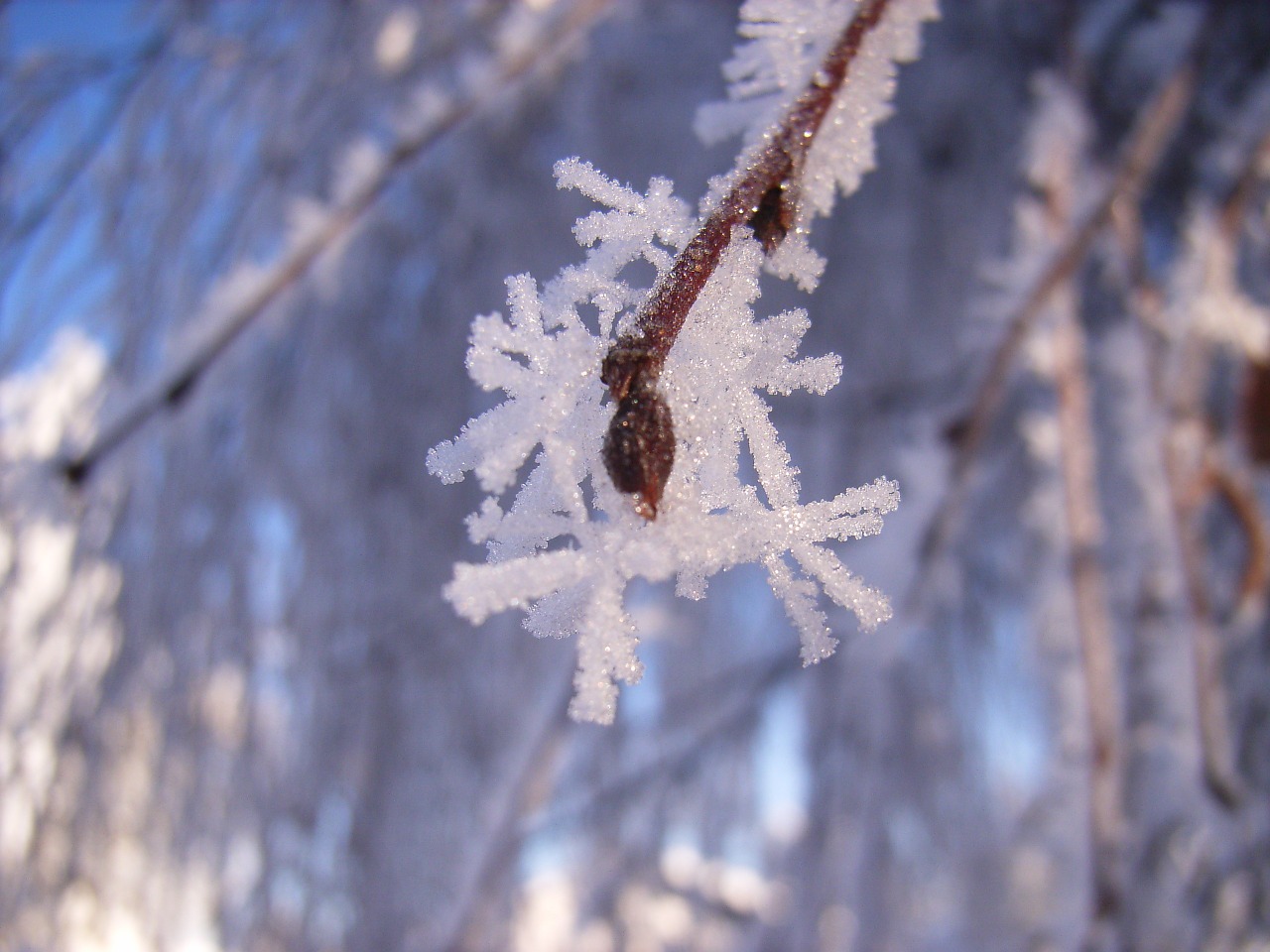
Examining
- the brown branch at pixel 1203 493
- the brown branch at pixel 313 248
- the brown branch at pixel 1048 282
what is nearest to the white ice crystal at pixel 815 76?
the brown branch at pixel 313 248

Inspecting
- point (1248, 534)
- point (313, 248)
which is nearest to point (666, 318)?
point (313, 248)

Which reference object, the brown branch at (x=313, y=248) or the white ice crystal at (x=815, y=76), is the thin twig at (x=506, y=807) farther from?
the white ice crystal at (x=815, y=76)

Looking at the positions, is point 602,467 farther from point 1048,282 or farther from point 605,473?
point 1048,282

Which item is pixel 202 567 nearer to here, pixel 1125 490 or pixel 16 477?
pixel 16 477

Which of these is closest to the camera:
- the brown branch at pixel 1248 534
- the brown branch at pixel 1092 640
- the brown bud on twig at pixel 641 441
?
the brown bud on twig at pixel 641 441

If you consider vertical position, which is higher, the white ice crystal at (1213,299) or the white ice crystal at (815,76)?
the white ice crystal at (815,76)

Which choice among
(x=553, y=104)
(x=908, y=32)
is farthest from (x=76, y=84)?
(x=908, y=32)

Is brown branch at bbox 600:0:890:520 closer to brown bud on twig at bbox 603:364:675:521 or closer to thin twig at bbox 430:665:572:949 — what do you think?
brown bud on twig at bbox 603:364:675:521
